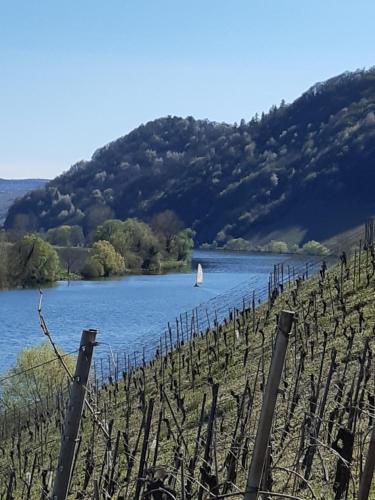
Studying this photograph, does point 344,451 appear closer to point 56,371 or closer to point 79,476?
point 79,476

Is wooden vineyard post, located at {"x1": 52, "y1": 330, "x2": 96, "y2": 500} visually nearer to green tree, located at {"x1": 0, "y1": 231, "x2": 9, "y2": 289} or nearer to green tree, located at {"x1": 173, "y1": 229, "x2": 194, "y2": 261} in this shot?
green tree, located at {"x1": 0, "y1": 231, "x2": 9, "y2": 289}

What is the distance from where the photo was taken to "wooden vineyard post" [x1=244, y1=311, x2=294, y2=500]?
154 inches

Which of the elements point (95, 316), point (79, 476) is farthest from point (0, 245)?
point (79, 476)

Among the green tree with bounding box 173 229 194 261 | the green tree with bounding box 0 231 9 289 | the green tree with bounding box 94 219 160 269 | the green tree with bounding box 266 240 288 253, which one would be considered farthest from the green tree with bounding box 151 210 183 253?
the green tree with bounding box 0 231 9 289

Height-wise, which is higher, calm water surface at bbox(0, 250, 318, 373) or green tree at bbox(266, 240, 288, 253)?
calm water surface at bbox(0, 250, 318, 373)

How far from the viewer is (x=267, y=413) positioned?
3959 millimetres

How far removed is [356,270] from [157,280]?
60.8m

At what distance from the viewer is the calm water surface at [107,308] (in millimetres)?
43737

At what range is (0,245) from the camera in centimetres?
8631

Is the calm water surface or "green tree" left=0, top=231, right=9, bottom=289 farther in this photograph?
"green tree" left=0, top=231, right=9, bottom=289

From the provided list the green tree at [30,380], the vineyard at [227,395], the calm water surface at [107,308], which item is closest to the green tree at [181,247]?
the calm water surface at [107,308]

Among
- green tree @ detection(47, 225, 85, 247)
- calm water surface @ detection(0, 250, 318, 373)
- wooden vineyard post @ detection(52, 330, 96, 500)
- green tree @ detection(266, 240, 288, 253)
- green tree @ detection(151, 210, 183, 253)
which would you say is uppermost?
wooden vineyard post @ detection(52, 330, 96, 500)

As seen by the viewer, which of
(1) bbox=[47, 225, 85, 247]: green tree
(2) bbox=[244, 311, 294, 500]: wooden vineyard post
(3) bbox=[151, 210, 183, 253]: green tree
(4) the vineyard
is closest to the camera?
(2) bbox=[244, 311, 294, 500]: wooden vineyard post

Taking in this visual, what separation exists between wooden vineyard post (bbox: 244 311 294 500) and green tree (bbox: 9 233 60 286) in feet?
261
